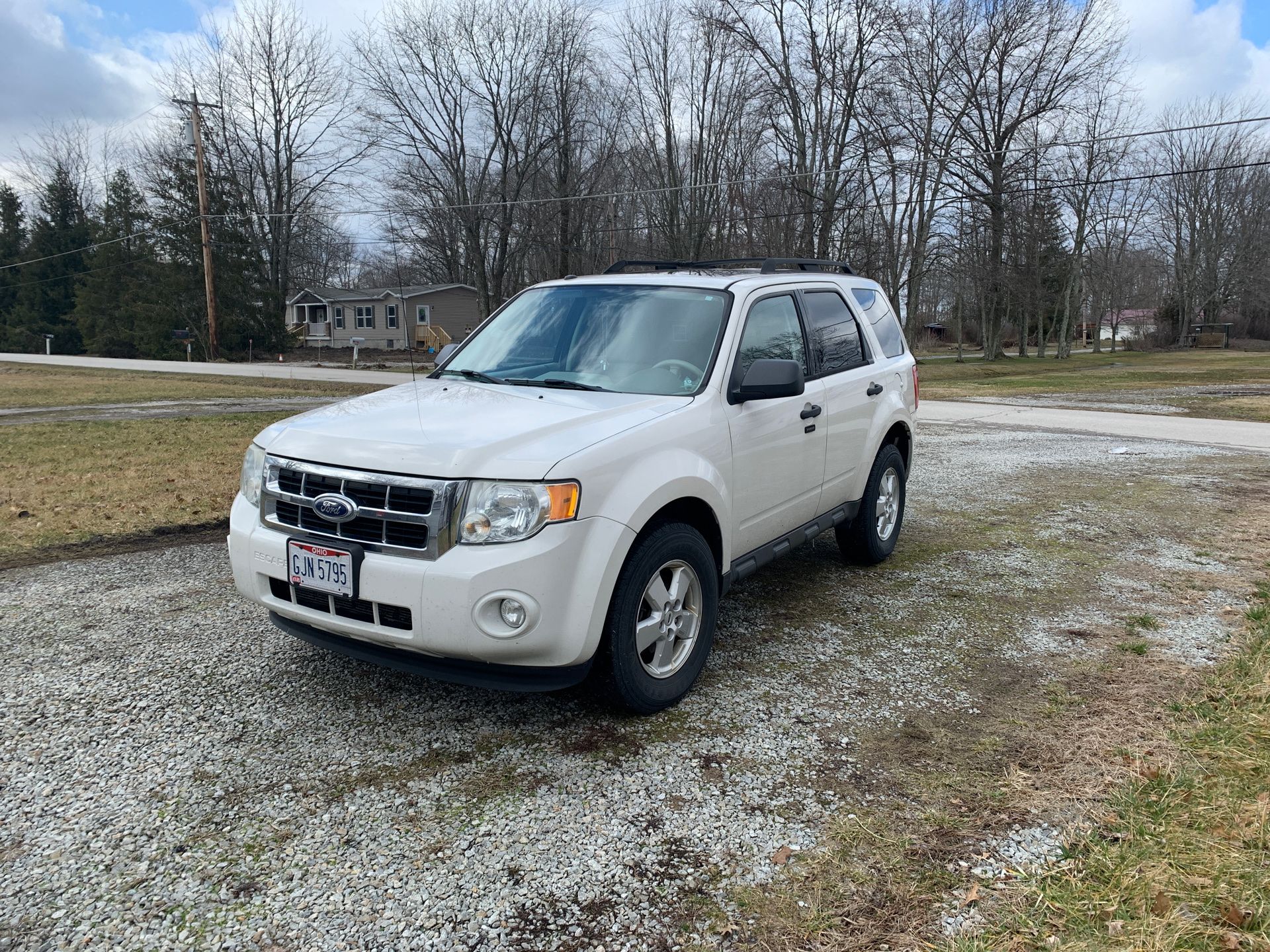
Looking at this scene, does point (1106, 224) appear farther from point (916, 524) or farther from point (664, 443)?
point (664, 443)

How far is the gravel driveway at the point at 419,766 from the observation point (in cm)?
247

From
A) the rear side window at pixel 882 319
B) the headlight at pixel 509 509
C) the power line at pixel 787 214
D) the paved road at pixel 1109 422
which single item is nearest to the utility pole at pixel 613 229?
the power line at pixel 787 214

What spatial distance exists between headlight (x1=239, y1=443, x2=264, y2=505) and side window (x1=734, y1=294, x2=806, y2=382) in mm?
2157

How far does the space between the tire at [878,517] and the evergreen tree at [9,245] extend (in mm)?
65726

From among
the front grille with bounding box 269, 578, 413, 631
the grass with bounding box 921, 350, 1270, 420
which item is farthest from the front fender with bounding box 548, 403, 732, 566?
the grass with bounding box 921, 350, 1270, 420

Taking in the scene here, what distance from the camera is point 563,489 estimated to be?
10.3ft

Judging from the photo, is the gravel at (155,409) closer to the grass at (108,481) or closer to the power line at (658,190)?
the grass at (108,481)

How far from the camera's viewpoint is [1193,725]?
3.55 metres

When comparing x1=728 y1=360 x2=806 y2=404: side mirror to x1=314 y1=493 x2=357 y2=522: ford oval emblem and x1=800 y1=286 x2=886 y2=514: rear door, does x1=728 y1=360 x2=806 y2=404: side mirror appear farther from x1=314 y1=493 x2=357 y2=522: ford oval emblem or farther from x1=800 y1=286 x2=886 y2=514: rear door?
x1=314 y1=493 x2=357 y2=522: ford oval emblem

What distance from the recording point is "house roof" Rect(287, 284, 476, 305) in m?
55.2

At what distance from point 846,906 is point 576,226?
47.5 m

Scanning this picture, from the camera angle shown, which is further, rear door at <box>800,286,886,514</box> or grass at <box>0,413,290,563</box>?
grass at <box>0,413,290,563</box>

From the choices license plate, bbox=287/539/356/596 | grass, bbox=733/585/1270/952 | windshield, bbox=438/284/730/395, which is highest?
windshield, bbox=438/284/730/395

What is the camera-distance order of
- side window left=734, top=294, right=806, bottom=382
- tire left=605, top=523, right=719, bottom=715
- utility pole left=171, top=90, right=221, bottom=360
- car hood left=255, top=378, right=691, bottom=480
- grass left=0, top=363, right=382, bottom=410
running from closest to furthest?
car hood left=255, top=378, right=691, bottom=480 < tire left=605, top=523, right=719, bottom=715 < side window left=734, top=294, right=806, bottom=382 < grass left=0, top=363, right=382, bottom=410 < utility pole left=171, top=90, right=221, bottom=360
